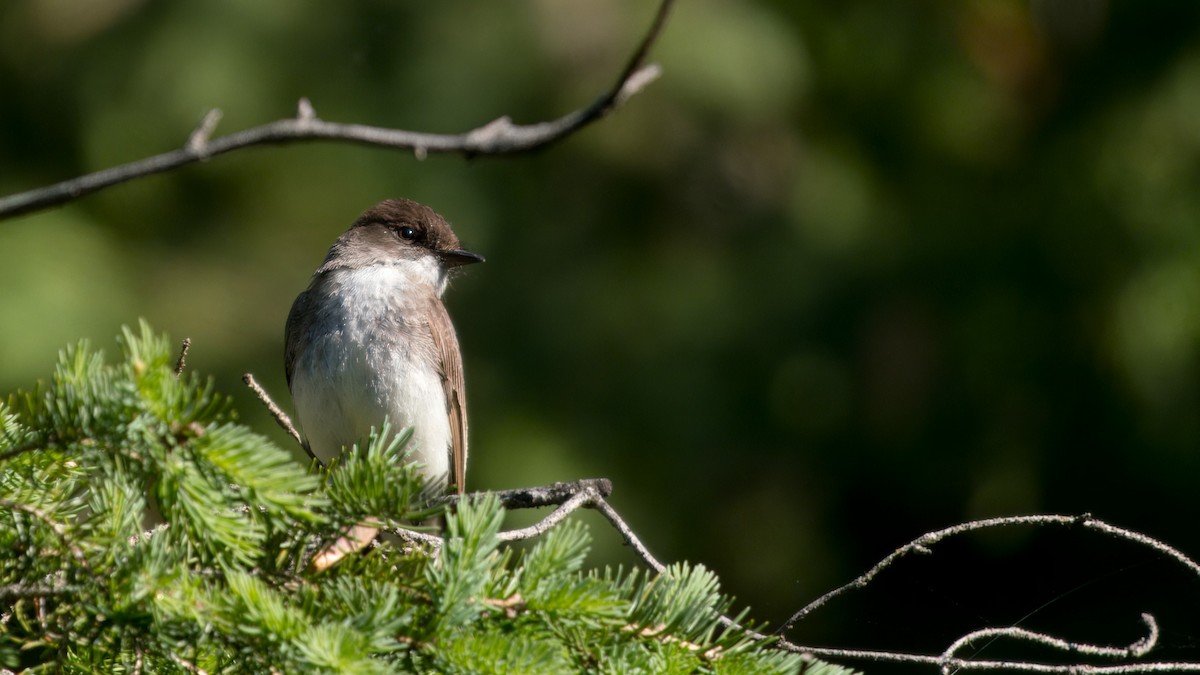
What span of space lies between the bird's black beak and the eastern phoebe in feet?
0.05

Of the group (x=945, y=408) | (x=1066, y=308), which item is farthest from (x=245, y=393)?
(x=1066, y=308)

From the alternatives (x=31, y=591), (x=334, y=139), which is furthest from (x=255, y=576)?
(x=334, y=139)

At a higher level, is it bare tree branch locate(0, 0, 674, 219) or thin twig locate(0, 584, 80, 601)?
bare tree branch locate(0, 0, 674, 219)

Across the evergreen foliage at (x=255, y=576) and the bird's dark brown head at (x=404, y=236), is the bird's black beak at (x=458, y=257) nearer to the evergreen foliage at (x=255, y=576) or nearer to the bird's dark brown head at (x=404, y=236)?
the bird's dark brown head at (x=404, y=236)

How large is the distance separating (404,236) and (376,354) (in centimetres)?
81

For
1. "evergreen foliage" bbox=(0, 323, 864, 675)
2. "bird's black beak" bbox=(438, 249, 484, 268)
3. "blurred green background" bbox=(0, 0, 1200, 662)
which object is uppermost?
"blurred green background" bbox=(0, 0, 1200, 662)

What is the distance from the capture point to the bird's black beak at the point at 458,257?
15.1ft

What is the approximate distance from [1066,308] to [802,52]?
221 centimetres

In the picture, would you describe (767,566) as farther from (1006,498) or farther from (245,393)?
(245,393)

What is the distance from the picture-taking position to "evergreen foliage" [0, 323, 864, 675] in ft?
4.94

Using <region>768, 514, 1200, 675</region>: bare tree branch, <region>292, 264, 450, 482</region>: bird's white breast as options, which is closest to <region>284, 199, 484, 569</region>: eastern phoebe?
<region>292, 264, 450, 482</region>: bird's white breast

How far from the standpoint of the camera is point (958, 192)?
297 inches

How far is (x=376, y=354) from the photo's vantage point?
3.93m

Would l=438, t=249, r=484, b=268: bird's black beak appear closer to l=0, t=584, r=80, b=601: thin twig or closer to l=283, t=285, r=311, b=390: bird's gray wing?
l=283, t=285, r=311, b=390: bird's gray wing
